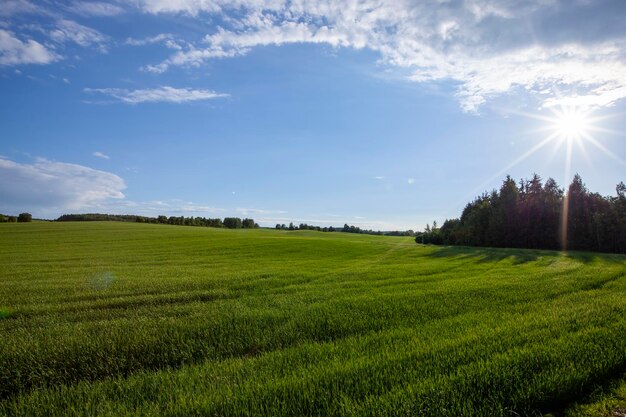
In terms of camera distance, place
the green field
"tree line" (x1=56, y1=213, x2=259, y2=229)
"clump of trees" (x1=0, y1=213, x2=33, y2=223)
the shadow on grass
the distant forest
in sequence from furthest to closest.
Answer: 1. "tree line" (x1=56, y1=213, x2=259, y2=229)
2. "clump of trees" (x1=0, y1=213, x2=33, y2=223)
3. the distant forest
4. the shadow on grass
5. the green field

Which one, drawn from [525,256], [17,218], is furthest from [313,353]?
[17,218]

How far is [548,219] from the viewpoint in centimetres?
6469

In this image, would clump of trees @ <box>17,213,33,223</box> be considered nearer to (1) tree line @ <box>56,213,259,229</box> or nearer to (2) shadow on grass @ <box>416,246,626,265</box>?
(1) tree line @ <box>56,213,259,229</box>

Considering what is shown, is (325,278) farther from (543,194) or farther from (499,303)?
(543,194)

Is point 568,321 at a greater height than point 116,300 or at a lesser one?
greater

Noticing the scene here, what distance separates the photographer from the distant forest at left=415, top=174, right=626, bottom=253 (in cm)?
5691

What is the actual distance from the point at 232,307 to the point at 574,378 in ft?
29.4

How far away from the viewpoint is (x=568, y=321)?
8531 mm

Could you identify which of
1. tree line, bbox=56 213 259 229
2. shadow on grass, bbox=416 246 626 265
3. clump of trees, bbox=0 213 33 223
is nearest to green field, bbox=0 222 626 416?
shadow on grass, bbox=416 246 626 265

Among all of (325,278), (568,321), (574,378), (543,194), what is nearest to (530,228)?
(543,194)

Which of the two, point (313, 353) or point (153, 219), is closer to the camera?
point (313, 353)

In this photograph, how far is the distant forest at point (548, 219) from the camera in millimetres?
56906

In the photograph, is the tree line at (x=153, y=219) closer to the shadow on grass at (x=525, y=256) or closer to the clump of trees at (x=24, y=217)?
the clump of trees at (x=24, y=217)

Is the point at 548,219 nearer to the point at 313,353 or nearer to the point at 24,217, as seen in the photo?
the point at 313,353
